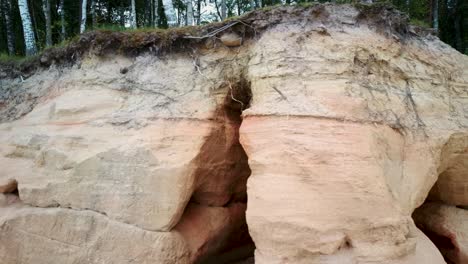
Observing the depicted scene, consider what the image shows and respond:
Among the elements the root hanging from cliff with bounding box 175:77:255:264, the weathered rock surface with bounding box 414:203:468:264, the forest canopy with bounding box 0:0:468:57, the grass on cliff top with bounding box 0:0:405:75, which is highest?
the forest canopy with bounding box 0:0:468:57

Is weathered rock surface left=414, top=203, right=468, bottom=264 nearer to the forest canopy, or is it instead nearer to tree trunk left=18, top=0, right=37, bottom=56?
the forest canopy

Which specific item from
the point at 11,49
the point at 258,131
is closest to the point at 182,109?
the point at 258,131

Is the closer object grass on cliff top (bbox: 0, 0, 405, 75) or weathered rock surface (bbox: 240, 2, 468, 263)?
weathered rock surface (bbox: 240, 2, 468, 263)

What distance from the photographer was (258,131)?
3.79 meters

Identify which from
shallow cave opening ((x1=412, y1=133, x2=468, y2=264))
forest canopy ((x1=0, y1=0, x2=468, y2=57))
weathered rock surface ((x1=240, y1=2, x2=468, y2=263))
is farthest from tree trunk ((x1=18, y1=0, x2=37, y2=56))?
shallow cave opening ((x1=412, y1=133, x2=468, y2=264))

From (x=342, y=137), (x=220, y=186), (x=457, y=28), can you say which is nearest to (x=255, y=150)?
(x=342, y=137)

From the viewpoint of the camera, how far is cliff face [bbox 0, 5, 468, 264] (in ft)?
11.3

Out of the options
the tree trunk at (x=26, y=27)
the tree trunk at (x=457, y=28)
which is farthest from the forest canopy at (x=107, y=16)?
the tree trunk at (x=26, y=27)

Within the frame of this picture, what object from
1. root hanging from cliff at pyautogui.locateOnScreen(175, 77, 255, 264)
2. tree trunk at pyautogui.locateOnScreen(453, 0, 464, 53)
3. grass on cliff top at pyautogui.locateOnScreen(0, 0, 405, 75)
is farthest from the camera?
tree trunk at pyautogui.locateOnScreen(453, 0, 464, 53)

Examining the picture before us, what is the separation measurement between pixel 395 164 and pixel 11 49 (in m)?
11.0

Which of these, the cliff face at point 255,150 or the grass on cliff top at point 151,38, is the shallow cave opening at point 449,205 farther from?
the grass on cliff top at point 151,38

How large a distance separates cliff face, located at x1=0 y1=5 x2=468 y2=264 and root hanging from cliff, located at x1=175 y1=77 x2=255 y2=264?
18 millimetres

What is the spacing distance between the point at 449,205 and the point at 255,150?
2.81 metres

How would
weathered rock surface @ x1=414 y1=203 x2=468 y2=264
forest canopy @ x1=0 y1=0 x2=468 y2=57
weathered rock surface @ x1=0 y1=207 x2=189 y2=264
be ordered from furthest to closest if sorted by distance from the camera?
forest canopy @ x1=0 y1=0 x2=468 y2=57 < weathered rock surface @ x1=414 y1=203 x2=468 y2=264 < weathered rock surface @ x1=0 y1=207 x2=189 y2=264
